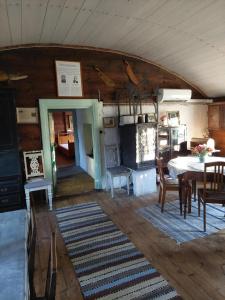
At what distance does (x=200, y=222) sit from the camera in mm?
3281

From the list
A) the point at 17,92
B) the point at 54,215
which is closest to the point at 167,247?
the point at 54,215

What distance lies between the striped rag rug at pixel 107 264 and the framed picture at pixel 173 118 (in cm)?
300

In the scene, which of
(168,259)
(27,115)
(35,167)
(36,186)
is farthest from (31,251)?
(27,115)

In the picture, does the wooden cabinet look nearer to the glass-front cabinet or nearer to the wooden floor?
the glass-front cabinet

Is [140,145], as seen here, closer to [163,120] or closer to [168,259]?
[163,120]

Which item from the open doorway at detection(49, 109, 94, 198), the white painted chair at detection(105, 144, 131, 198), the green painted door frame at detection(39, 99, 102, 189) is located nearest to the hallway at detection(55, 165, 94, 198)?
the open doorway at detection(49, 109, 94, 198)

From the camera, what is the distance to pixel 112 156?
4.94 metres

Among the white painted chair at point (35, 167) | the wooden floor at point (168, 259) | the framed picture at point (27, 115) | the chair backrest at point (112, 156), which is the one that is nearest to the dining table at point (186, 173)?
the wooden floor at point (168, 259)

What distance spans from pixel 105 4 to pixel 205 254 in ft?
10.3

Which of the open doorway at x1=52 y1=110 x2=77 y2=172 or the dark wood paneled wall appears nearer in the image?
the dark wood paneled wall

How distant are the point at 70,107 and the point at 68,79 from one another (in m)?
0.53

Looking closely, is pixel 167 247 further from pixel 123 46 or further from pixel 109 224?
pixel 123 46

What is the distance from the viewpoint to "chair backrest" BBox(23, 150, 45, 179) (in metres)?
4.20

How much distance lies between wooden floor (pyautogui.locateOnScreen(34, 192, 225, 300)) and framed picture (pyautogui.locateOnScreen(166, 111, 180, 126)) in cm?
272
